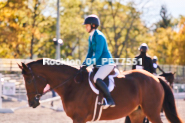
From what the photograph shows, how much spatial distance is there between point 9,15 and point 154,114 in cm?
2142

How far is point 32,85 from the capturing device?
6699 millimetres

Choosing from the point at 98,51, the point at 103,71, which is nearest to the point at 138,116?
the point at 103,71

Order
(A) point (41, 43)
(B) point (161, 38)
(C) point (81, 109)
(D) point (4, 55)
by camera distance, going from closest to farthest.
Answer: (C) point (81, 109), (D) point (4, 55), (A) point (41, 43), (B) point (161, 38)

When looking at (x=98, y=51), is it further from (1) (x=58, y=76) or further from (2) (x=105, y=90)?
(1) (x=58, y=76)

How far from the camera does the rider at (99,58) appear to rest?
21.9ft

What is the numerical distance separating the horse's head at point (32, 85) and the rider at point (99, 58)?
36.3 inches

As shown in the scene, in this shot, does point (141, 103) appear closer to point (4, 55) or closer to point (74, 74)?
point (74, 74)

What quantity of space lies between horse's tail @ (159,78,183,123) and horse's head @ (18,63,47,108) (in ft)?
8.95

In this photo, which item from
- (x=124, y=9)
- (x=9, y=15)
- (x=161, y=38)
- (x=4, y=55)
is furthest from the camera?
(x=161, y=38)

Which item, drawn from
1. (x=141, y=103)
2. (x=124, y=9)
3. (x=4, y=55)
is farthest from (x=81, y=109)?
(x=124, y=9)

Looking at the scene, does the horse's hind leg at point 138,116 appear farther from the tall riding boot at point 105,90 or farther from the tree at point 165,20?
the tree at point 165,20

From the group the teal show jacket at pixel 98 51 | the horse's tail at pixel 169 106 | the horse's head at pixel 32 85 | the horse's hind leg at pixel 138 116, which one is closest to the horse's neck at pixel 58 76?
the horse's head at pixel 32 85

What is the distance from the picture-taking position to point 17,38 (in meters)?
27.4

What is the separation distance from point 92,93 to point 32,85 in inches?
46.8
